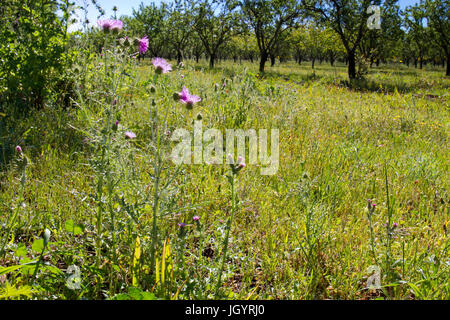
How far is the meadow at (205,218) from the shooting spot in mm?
1248

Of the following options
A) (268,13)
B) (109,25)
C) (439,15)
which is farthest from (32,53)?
(439,15)

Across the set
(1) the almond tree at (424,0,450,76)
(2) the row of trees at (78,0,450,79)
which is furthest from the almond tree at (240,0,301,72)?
(1) the almond tree at (424,0,450,76)

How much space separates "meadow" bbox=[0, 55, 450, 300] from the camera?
4.09ft

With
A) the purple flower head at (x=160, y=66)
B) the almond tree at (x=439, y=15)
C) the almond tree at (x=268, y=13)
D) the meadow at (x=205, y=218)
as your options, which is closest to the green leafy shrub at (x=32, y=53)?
the meadow at (x=205, y=218)

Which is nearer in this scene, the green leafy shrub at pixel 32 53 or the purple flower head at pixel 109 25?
the purple flower head at pixel 109 25

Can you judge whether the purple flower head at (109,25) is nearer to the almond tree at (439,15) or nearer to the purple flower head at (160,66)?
the purple flower head at (160,66)

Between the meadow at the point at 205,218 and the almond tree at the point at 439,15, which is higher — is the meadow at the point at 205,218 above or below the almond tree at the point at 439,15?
below

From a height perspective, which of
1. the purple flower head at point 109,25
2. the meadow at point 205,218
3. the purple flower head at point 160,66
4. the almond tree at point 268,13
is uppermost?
the almond tree at point 268,13

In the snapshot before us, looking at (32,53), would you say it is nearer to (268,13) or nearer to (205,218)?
(205,218)

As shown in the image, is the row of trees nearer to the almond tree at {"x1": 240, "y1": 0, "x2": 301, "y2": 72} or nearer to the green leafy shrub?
the almond tree at {"x1": 240, "y1": 0, "x2": 301, "y2": 72}

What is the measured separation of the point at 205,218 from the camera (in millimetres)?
1805

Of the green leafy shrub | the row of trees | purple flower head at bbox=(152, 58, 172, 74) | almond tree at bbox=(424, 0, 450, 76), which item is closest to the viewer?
purple flower head at bbox=(152, 58, 172, 74)
